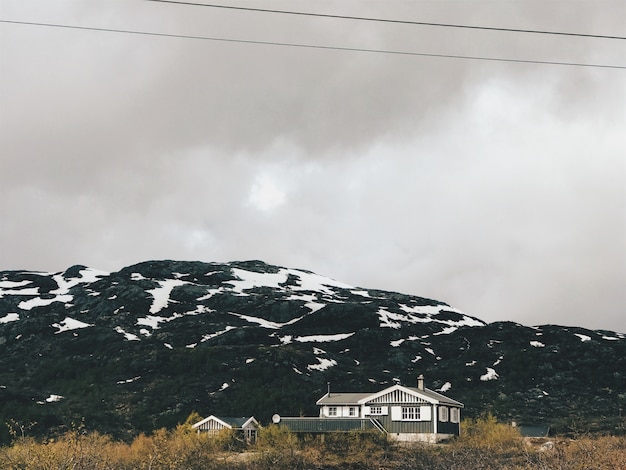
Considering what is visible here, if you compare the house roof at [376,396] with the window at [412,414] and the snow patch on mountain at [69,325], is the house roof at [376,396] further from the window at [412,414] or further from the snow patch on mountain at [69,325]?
the snow patch on mountain at [69,325]

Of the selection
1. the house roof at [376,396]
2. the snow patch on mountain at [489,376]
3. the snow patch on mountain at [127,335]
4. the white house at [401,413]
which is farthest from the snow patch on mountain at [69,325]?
the white house at [401,413]

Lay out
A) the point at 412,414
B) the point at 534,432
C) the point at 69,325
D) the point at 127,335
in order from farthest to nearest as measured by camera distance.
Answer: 1. the point at 69,325
2. the point at 127,335
3. the point at 534,432
4. the point at 412,414

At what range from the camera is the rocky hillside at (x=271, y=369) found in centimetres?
12694

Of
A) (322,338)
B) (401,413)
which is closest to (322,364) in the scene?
(322,338)

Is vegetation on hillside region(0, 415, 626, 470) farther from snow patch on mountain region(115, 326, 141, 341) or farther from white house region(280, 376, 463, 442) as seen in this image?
snow patch on mountain region(115, 326, 141, 341)

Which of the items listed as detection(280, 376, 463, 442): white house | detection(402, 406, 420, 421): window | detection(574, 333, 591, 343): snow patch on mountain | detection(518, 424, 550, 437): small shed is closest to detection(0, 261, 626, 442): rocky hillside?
detection(574, 333, 591, 343): snow patch on mountain

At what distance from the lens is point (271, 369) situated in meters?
150

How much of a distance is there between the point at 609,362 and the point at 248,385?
81022 mm

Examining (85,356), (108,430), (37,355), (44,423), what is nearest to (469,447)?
(108,430)

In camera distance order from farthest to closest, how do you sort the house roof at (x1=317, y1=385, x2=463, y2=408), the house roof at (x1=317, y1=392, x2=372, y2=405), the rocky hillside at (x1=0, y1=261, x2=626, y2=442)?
the rocky hillside at (x1=0, y1=261, x2=626, y2=442), the house roof at (x1=317, y1=392, x2=372, y2=405), the house roof at (x1=317, y1=385, x2=463, y2=408)

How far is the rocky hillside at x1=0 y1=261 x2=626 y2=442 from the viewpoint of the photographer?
12694cm

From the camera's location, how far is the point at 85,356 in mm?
167250

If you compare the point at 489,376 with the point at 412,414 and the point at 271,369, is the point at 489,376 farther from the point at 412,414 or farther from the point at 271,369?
the point at 412,414

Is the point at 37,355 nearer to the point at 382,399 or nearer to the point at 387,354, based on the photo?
the point at 387,354
